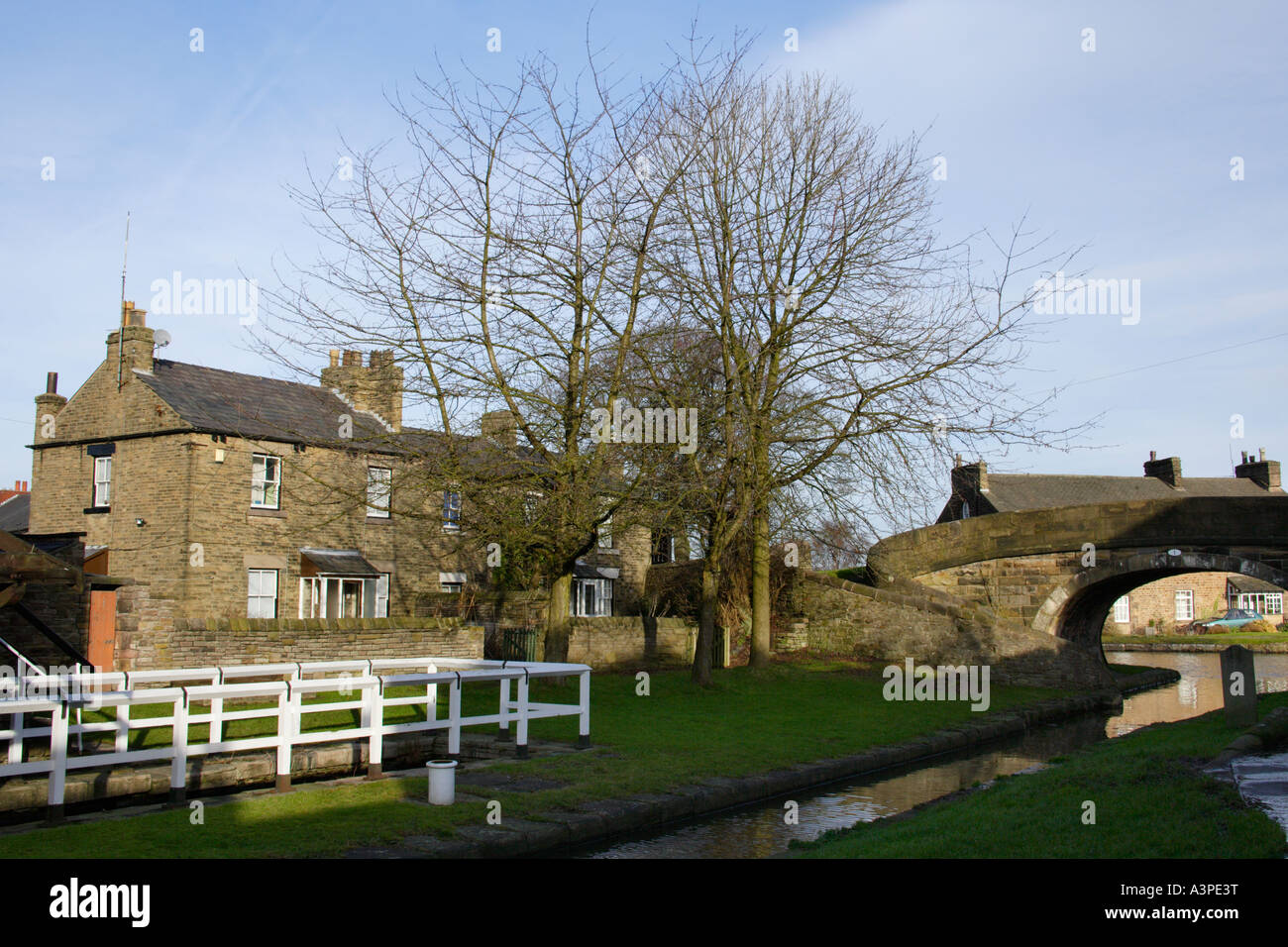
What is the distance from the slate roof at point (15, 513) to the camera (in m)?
34.4

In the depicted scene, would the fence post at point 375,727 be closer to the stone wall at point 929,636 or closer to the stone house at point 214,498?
the stone house at point 214,498

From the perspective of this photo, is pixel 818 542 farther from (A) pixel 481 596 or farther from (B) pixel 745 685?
(A) pixel 481 596

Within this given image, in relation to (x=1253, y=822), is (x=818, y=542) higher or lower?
higher

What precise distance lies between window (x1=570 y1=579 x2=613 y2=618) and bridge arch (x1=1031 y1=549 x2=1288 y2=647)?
13.3 meters

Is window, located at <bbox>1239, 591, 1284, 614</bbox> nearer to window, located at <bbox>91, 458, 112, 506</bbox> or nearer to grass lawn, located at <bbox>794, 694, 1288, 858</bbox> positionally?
grass lawn, located at <bbox>794, 694, 1288, 858</bbox>

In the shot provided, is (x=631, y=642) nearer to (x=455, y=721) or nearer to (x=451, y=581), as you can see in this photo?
(x=451, y=581)

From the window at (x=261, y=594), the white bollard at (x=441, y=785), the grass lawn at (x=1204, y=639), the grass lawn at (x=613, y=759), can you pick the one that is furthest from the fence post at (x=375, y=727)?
the grass lawn at (x=1204, y=639)

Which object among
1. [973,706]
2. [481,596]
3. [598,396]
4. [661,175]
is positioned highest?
[661,175]

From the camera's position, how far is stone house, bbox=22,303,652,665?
24766 mm

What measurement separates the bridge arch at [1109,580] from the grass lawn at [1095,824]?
12339 mm

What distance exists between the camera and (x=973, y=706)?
61.7 feet
